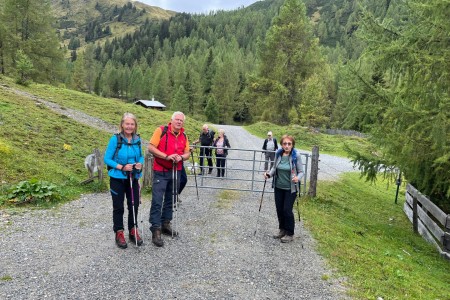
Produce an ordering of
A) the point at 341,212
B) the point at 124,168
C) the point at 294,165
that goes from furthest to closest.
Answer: the point at 341,212 → the point at 294,165 → the point at 124,168

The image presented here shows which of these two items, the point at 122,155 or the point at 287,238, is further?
the point at 287,238

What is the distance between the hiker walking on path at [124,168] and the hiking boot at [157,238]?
27cm

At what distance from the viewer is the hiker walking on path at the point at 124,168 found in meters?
6.13

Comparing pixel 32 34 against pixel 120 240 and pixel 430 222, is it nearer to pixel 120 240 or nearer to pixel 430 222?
pixel 120 240

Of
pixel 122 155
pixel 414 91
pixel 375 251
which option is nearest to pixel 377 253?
pixel 375 251

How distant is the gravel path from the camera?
16.2 ft

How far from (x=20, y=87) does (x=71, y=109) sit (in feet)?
19.6

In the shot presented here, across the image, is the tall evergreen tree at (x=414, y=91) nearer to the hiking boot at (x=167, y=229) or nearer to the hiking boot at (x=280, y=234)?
the hiking boot at (x=280, y=234)

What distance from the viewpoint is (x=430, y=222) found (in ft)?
31.9

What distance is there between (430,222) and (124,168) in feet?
28.4

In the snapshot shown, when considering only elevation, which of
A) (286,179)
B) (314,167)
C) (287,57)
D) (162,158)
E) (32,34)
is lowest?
(314,167)

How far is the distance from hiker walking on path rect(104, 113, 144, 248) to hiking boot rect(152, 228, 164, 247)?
0.27 metres

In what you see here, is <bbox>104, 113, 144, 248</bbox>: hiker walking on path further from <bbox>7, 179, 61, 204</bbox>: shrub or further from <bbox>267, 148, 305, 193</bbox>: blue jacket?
<bbox>7, 179, 61, 204</bbox>: shrub

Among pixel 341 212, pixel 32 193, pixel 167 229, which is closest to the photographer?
pixel 167 229
